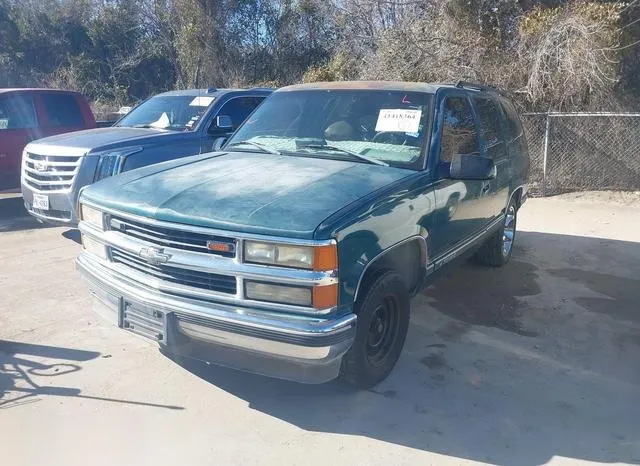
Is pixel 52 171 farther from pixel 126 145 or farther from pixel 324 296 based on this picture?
pixel 324 296

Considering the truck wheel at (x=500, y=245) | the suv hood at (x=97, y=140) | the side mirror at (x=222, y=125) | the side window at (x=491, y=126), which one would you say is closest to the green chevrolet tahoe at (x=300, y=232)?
the side window at (x=491, y=126)

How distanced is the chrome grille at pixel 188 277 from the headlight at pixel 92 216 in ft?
1.30

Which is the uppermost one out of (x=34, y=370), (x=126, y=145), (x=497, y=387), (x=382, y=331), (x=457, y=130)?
(x=457, y=130)

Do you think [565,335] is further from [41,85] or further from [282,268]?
[41,85]

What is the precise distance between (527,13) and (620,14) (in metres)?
1.66

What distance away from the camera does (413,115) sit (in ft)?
15.0

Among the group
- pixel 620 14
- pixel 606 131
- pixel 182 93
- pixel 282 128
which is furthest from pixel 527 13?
pixel 282 128

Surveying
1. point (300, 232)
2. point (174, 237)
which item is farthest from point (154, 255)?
point (300, 232)

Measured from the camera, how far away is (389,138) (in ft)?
14.8

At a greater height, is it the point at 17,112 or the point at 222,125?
the point at 17,112

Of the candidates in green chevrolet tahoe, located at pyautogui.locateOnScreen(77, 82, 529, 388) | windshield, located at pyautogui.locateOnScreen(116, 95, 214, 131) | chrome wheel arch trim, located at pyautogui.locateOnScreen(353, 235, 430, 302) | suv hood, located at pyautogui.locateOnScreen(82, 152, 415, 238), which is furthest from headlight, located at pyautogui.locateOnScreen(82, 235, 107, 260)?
windshield, located at pyautogui.locateOnScreen(116, 95, 214, 131)

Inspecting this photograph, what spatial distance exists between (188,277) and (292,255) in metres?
0.67

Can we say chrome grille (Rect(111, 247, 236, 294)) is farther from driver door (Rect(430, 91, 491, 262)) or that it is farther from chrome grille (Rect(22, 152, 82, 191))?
chrome grille (Rect(22, 152, 82, 191))

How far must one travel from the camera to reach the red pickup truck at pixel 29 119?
9.44 metres
